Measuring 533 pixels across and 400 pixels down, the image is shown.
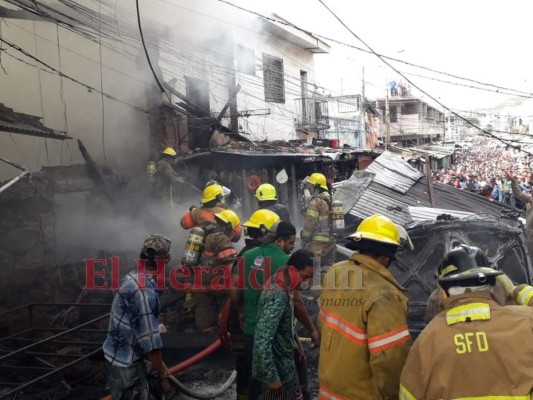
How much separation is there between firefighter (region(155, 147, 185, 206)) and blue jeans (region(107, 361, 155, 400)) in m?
7.77

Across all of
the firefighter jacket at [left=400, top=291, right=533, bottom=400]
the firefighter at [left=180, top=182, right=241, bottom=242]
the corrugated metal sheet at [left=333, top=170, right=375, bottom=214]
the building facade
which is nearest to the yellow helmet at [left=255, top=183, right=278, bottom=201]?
the firefighter at [left=180, top=182, right=241, bottom=242]

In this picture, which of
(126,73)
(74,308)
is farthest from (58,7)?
(74,308)

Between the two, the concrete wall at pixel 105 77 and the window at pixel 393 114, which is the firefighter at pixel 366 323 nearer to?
the concrete wall at pixel 105 77

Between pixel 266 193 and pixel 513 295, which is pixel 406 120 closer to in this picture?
pixel 266 193

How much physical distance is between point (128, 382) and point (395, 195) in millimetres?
8511

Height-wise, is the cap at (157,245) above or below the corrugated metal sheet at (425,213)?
above

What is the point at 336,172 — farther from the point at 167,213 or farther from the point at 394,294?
the point at 394,294

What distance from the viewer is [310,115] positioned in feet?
76.6

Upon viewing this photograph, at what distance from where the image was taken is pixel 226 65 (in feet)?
51.8

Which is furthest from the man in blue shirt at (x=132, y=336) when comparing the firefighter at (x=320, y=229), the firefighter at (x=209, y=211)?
the firefighter at (x=320, y=229)

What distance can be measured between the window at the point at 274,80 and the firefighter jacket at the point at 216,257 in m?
15.0

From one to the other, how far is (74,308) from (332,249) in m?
3.71

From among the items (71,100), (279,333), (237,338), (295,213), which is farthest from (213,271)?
(295,213)

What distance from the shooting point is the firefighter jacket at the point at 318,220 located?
695 centimetres
